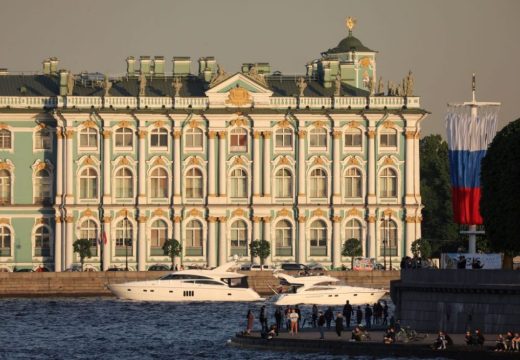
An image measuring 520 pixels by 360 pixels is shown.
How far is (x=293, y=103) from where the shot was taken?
163 m

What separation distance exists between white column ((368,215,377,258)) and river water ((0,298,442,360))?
735 inches

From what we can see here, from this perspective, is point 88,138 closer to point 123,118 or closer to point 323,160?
point 123,118

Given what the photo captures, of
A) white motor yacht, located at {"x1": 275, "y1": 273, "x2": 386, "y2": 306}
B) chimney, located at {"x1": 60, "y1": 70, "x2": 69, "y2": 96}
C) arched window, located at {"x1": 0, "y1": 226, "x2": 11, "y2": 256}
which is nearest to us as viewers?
white motor yacht, located at {"x1": 275, "y1": 273, "x2": 386, "y2": 306}

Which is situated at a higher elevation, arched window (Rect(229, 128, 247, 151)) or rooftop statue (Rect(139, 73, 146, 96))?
rooftop statue (Rect(139, 73, 146, 96))

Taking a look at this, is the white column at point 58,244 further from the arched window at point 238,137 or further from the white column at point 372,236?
the white column at point 372,236

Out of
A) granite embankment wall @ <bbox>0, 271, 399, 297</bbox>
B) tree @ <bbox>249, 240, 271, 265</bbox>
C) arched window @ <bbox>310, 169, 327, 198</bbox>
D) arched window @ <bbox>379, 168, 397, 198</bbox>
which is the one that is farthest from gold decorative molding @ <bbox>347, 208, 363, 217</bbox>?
granite embankment wall @ <bbox>0, 271, 399, 297</bbox>

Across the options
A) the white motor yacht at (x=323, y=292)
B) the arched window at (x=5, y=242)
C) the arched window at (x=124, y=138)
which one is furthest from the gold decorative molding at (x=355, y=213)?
the arched window at (x=5, y=242)

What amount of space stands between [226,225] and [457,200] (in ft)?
155

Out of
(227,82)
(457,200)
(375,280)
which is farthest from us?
(227,82)

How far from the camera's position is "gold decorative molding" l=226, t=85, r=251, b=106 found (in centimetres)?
16275

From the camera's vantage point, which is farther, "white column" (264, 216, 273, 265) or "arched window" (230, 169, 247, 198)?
"arched window" (230, 169, 247, 198)

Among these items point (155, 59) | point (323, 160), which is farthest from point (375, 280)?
point (155, 59)

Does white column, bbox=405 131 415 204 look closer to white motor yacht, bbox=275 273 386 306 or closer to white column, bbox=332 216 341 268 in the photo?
white column, bbox=332 216 341 268

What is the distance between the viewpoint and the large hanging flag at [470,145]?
11531cm
